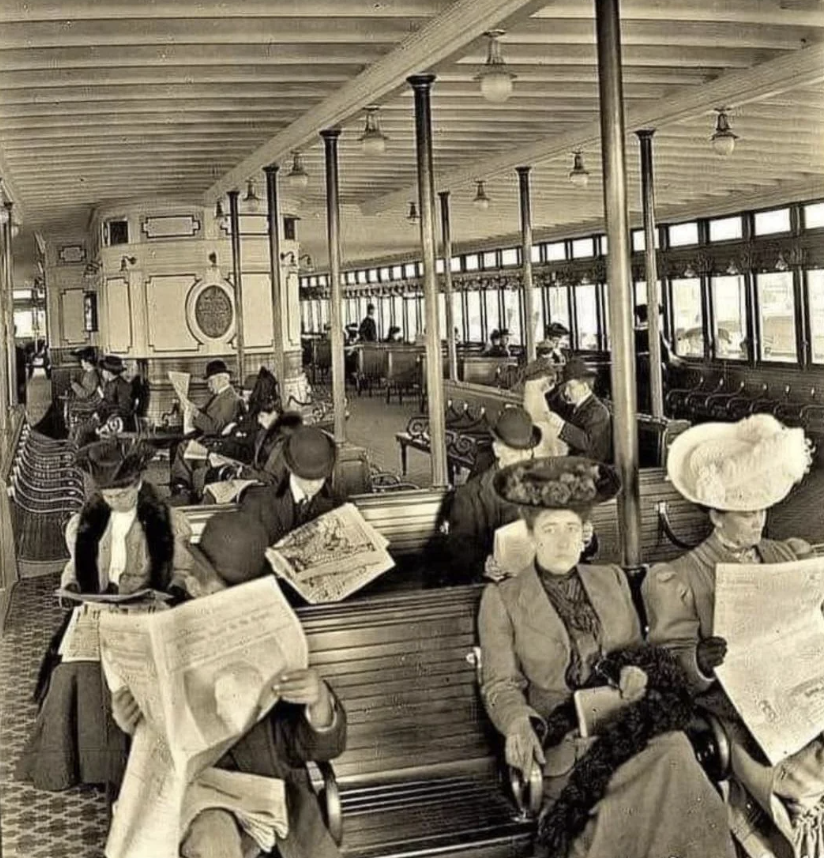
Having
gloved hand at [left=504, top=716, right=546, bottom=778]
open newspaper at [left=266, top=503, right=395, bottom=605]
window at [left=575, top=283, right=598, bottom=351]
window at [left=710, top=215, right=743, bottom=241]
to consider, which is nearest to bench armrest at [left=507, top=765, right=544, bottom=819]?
gloved hand at [left=504, top=716, right=546, bottom=778]

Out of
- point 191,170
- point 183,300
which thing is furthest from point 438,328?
point 183,300

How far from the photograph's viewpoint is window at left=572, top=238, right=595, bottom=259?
73.8ft

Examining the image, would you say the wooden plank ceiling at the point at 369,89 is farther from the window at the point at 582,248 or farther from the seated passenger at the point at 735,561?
the window at the point at 582,248

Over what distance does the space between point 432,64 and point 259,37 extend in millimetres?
963

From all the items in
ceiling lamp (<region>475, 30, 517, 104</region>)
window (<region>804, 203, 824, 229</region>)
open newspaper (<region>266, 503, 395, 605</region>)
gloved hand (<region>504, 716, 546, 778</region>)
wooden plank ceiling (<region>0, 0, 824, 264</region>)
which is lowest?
gloved hand (<region>504, 716, 546, 778</region>)

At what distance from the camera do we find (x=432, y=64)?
704 cm

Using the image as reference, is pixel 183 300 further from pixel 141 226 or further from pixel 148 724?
pixel 148 724

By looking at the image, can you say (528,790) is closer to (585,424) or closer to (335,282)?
(585,424)

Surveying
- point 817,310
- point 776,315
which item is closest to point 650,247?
point 817,310

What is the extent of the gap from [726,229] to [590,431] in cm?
1034

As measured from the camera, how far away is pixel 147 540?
4922 mm

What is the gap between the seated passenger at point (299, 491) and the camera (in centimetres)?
528

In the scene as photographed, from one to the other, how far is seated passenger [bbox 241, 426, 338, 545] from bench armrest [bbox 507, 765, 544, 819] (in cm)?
188

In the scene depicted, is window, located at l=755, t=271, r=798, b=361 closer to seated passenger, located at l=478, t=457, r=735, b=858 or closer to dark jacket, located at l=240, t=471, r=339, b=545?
dark jacket, located at l=240, t=471, r=339, b=545
